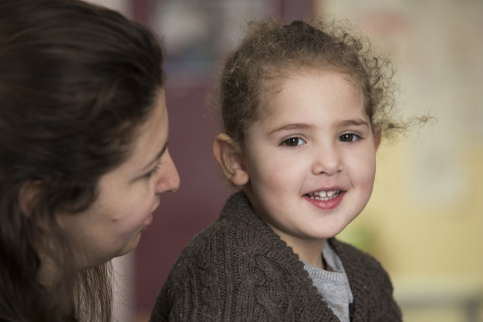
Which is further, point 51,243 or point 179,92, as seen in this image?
point 179,92

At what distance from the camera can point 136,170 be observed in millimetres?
920

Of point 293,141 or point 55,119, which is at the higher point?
point 293,141

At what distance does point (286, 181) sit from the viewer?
3.62ft

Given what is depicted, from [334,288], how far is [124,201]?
1.63ft

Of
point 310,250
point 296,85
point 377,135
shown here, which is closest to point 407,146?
point 377,135

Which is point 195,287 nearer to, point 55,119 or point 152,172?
point 152,172

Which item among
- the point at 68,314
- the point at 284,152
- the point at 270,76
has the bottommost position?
the point at 68,314

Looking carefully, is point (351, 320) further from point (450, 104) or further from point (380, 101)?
point (450, 104)

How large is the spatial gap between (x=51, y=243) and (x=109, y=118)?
0.20 meters

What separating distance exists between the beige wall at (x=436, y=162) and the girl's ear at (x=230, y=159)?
181cm

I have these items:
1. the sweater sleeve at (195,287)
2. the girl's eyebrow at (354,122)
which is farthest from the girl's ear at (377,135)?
the sweater sleeve at (195,287)

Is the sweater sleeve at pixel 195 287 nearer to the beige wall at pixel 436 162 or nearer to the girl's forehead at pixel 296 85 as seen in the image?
the girl's forehead at pixel 296 85

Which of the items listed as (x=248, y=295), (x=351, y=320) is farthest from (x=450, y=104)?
(x=248, y=295)

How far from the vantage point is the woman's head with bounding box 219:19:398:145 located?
1151 millimetres
